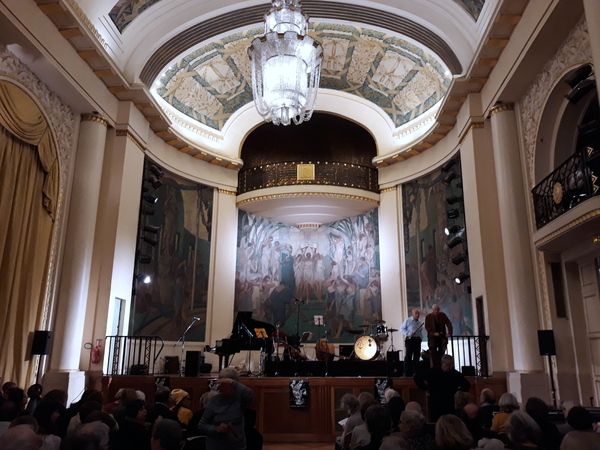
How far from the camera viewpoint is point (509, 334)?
10.8 metres

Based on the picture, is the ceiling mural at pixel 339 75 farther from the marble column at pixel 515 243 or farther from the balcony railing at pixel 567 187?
the balcony railing at pixel 567 187

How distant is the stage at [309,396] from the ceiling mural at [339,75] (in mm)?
8878

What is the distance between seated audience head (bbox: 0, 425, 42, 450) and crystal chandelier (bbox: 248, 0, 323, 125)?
906 cm

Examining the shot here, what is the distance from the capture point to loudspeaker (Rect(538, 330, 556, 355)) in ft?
29.5

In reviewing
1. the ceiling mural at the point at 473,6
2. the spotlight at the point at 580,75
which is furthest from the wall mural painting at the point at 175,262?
the spotlight at the point at 580,75

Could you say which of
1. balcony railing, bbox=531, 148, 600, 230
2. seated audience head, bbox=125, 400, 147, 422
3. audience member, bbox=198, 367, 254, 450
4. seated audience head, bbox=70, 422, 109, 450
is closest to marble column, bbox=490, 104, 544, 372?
balcony railing, bbox=531, 148, 600, 230

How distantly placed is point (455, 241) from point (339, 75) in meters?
7.49

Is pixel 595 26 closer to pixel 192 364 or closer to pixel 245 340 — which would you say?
pixel 245 340

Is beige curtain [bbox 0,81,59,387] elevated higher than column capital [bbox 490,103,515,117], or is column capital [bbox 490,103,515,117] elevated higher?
column capital [bbox 490,103,515,117]

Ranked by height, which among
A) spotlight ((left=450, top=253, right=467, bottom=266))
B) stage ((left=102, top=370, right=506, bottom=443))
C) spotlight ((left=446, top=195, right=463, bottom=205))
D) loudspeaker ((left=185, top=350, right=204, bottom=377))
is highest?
spotlight ((left=446, top=195, right=463, bottom=205))

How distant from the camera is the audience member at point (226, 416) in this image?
4.46 metres

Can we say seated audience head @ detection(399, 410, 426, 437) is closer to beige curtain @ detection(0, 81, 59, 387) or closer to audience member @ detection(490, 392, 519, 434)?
audience member @ detection(490, 392, 519, 434)

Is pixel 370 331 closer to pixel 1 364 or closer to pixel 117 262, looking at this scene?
pixel 117 262

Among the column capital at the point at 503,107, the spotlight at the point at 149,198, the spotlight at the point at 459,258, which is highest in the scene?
the column capital at the point at 503,107
